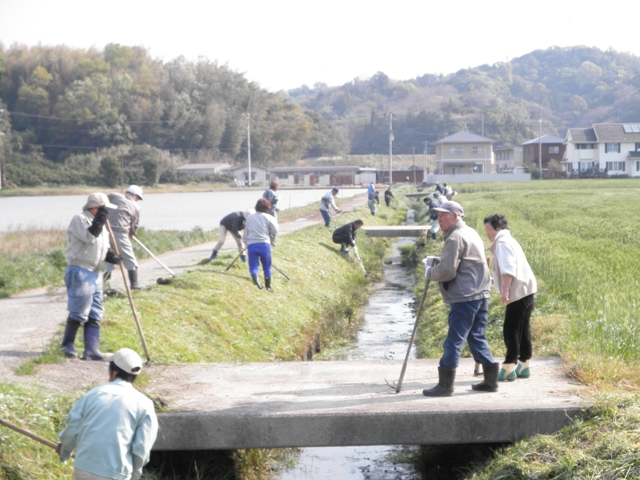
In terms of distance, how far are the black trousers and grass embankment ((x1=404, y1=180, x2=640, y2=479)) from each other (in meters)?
0.61

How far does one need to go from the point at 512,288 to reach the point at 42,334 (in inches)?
241

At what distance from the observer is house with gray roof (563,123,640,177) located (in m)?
91.3

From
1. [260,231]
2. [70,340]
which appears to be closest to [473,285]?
[70,340]

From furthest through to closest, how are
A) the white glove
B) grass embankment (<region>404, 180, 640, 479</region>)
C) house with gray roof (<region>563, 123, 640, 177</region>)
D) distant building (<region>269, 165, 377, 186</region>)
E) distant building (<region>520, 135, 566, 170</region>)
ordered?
distant building (<region>269, 165, 377, 186</region>) → distant building (<region>520, 135, 566, 170</region>) → house with gray roof (<region>563, 123, 640, 177</region>) → the white glove → grass embankment (<region>404, 180, 640, 479</region>)

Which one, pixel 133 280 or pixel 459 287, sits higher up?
pixel 459 287

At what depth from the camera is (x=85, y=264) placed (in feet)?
27.9

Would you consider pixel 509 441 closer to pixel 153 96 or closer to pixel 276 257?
pixel 276 257

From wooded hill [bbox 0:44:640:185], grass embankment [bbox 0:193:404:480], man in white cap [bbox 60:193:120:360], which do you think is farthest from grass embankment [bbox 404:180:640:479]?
wooded hill [bbox 0:44:640:185]

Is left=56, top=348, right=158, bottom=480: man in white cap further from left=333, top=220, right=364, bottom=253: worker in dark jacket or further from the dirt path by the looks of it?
left=333, top=220, right=364, bottom=253: worker in dark jacket

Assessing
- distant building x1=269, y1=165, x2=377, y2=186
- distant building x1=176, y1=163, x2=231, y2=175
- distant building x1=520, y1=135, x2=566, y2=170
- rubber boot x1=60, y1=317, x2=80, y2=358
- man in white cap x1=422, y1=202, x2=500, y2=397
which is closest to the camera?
man in white cap x1=422, y1=202, x2=500, y2=397

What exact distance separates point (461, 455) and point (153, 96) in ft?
344

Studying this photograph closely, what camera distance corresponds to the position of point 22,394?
694 centimetres

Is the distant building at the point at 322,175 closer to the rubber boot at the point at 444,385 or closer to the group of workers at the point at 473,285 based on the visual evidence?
the group of workers at the point at 473,285

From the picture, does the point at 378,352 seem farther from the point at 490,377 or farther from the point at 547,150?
the point at 547,150
